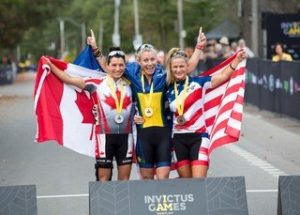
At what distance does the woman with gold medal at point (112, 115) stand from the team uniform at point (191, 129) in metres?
0.43

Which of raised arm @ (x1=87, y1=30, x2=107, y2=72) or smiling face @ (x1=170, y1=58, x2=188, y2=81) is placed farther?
raised arm @ (x1=87, y1=30, x2=107, y2=72)

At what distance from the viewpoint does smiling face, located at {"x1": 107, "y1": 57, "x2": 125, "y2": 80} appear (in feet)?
29.9

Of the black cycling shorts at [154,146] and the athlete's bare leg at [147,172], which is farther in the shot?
the athlete's bare leg at [147,172]

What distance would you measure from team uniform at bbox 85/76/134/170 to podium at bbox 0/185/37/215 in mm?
900

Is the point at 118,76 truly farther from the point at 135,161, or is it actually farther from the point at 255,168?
the point at 255,168

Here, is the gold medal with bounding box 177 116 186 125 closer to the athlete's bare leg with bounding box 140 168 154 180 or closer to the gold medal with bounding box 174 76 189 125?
the gold medal with bounding box 174 76 189 125

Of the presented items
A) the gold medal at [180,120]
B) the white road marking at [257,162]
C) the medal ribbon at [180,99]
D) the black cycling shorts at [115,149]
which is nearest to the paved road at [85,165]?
the white road marking at [257,162]

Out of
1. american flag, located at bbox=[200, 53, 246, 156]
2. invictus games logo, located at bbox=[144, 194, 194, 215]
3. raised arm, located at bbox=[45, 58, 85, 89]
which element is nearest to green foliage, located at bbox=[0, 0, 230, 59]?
raised arm, located at bbox=[45, 58, 85, 89]

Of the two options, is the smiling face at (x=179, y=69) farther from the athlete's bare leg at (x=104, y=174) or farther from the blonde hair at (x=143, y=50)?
the athlete's bare leg at (x=104, y=174)

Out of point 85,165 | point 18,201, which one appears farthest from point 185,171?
point 85,165

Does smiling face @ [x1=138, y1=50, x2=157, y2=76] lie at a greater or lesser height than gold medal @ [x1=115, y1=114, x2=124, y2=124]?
greater

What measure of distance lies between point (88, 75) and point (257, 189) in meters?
3.92

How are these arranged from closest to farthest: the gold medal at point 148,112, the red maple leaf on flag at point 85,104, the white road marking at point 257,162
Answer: the gold medal at point 148,112 → the red maple leaf on flag at point 85,104 → the white road marking at point 257,162

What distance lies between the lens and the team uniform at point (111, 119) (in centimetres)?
909
